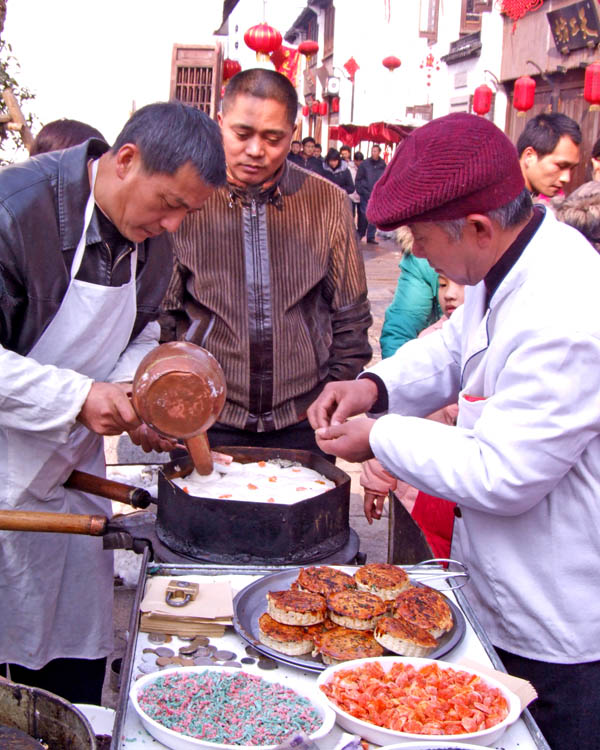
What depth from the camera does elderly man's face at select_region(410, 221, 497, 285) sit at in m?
1.84

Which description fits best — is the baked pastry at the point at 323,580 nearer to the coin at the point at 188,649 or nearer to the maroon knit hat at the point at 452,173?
the coin at the point at 188,649

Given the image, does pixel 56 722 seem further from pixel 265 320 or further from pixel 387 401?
pixel 265 320

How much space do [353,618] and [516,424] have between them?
1.76 ft

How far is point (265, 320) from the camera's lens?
3.20 m

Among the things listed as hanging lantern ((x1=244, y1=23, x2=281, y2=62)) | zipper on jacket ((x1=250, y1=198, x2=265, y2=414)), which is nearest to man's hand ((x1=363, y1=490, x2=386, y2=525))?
zipper on jacket ((x1=250, y1=198, x2=265, y2=414))

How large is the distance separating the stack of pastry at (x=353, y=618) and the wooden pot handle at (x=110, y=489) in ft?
1.85

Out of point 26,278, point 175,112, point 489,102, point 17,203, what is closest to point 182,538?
point 26,278

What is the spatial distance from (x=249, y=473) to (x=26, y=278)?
942 millimetres

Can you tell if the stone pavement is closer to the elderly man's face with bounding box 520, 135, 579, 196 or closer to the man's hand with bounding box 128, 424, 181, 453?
the man's hand with bounding box 128, 424, 181, 453

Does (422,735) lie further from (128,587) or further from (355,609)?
(128,587)

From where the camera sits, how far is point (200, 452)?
2404mm

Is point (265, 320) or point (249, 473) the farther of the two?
point (265, 320)

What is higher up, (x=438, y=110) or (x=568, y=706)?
(x=438, y=110)

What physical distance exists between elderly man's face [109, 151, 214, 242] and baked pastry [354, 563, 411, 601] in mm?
1059
